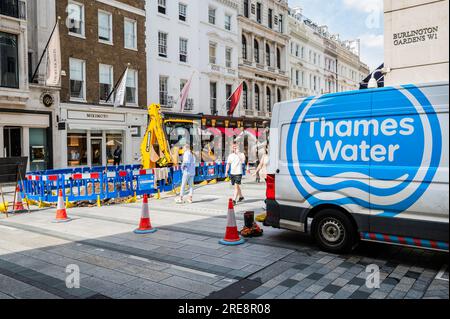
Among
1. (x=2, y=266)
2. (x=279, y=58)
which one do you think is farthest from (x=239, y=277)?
(x=279, y=58)

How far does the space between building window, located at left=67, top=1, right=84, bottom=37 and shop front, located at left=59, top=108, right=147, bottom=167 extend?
15.4 ft

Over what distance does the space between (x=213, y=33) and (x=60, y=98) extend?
15774 mm

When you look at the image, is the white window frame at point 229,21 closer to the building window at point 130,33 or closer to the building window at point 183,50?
the building window at point 183,50

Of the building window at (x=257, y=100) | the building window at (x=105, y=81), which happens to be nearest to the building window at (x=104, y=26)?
the building window at (x=105, y=81)

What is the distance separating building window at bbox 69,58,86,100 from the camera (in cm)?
2244

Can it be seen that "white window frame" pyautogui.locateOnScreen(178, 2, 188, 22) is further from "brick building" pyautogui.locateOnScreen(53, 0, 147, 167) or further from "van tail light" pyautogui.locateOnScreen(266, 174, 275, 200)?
"van tail light" pyautogui.locateOnScreen(266, 174, 275, 200)

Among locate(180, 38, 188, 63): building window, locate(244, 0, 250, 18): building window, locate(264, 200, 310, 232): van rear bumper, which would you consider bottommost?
locate(264, 200, 310, 232): van rear bumper

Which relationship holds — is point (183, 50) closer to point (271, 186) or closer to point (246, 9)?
point (246, 9)

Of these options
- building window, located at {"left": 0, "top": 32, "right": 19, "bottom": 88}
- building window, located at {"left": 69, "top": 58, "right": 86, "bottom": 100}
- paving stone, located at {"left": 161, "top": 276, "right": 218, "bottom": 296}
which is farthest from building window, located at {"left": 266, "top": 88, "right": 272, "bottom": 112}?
paving stone, located at {"left": 161, "top": 276, "right": 218, "bottom": 296}

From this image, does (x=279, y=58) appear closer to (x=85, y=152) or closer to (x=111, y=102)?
(x=111, y=102)

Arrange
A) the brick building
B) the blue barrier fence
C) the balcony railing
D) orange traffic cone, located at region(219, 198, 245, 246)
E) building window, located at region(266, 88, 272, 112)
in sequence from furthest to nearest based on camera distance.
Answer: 1. building window, located at region(266, 88, 272, 112)
2. the brick building
3. the balcony railing
4. the blue barrier fence
5. orange traffic cone, located at region(219, 198, 245, 246)

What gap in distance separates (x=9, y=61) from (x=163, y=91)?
1114 cm

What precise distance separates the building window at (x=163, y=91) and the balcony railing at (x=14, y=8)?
10.4m
